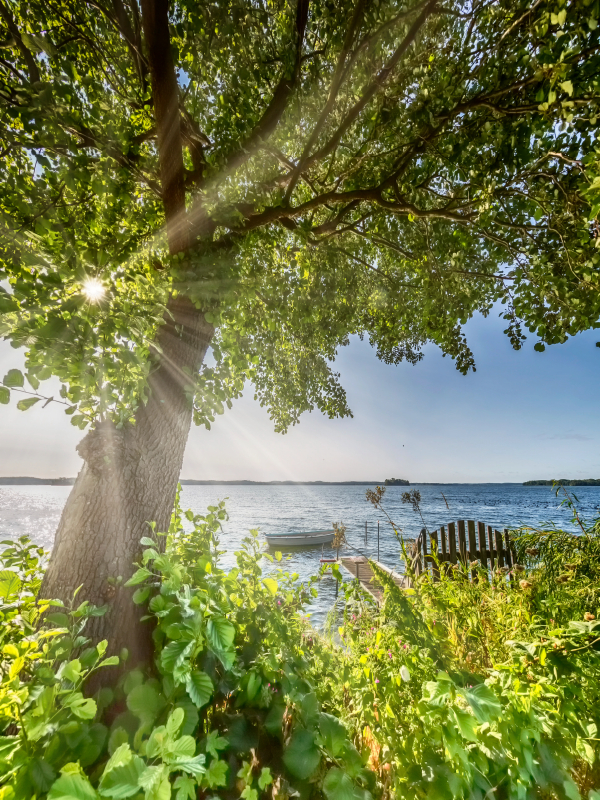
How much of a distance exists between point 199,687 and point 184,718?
92 mm

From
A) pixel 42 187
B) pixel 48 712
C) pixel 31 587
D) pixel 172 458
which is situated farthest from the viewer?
pixel 42 187

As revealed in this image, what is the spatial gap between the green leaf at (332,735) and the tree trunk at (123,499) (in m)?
1.20

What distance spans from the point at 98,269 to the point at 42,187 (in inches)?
72.7

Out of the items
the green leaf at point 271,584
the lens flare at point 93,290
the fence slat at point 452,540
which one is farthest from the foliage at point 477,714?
the fence slat at point 452,540

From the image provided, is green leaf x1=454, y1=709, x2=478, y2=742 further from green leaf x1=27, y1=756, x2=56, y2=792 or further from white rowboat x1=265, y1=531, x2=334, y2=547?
white rowboat x1=265, y1=531, x2=334, y2=547

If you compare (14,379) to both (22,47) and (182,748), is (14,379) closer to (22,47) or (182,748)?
(182,748)

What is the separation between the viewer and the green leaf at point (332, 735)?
3.82 feet

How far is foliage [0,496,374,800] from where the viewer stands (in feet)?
3.05

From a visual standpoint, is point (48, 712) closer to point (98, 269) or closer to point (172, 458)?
point (172, 458)

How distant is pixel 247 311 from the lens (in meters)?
5.11

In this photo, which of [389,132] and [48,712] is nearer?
[48,712]

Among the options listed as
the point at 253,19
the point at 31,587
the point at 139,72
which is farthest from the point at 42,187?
the point at 31,587

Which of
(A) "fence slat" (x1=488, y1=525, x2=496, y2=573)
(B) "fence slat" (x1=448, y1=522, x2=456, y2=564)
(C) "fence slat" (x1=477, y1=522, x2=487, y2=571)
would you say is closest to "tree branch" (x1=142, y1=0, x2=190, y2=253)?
(B) "fence slat" (x1=448, y1=522, x2=456, y2=564)

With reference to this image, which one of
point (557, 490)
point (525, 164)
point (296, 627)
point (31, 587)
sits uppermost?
point (525, 164)
